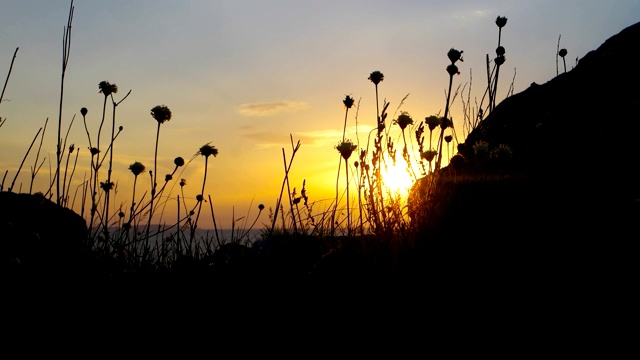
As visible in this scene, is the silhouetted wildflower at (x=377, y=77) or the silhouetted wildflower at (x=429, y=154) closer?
the silhouetted wildflower at (x=429, y=154)

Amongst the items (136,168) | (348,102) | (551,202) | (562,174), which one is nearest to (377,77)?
(348,102)

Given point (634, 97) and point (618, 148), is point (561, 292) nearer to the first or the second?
point (618, 148)

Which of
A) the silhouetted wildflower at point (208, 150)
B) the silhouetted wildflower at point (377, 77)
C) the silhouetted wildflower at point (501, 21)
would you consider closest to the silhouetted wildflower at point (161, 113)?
the silhouetted wildflower at point (208, 150)

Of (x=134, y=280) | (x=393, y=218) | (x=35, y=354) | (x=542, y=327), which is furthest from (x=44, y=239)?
(x=542, y=327)

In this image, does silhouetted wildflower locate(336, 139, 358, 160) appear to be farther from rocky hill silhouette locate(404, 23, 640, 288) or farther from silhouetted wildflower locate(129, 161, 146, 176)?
silhouetted wildflower locate(129, 161, 146, 176)

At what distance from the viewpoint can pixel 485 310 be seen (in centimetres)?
225

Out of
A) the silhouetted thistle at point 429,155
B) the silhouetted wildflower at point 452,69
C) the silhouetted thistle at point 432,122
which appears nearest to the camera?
the silhouetted wildflower at point 452,69

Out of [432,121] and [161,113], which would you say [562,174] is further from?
[161,113]

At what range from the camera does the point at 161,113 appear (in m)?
3.67

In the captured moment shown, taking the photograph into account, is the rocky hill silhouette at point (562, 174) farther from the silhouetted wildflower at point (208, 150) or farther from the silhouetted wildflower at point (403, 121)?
the silhouetted wildflower at point (208, 150)

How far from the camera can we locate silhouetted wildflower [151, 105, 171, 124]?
12.0 feet

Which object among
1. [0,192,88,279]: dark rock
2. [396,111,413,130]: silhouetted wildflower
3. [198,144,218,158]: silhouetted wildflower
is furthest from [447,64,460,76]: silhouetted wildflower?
[0,192,88,279]: dark rock

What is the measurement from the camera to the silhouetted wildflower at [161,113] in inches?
144

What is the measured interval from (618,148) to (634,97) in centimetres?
86
